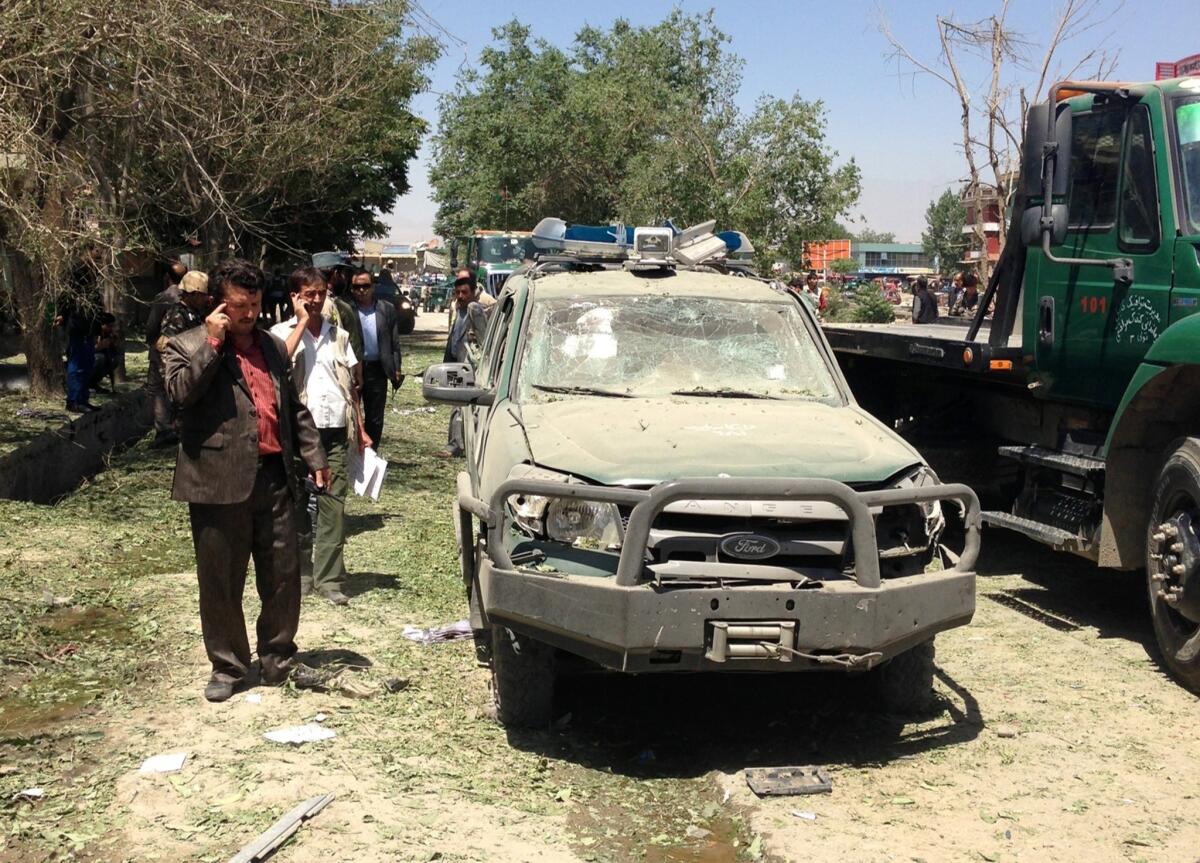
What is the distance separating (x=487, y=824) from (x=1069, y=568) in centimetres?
578

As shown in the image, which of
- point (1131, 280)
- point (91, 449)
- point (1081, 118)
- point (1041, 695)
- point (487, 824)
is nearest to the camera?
point (487, 824)

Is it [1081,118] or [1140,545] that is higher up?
[1081,118]

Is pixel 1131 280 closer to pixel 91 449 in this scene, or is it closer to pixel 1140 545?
pixel 1140 545

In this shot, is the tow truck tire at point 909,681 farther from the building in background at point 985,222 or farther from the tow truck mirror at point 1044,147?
the building in background at point 985,222

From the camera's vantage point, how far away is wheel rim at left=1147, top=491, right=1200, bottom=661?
20.0 ft

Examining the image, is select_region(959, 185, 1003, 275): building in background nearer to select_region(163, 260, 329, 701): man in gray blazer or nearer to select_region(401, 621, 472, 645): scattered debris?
select_region(401, 621, 472, 645): scattered debris

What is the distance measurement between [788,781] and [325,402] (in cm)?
364

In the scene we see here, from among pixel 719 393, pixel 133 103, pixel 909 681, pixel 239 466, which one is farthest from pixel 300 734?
pixel 133 103

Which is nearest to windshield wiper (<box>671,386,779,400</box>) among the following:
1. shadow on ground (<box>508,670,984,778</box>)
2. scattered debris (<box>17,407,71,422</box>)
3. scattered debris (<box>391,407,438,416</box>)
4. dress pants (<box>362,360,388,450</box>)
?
shadow on ground (<box>508,670,984,778</box>)

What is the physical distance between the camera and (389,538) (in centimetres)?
938

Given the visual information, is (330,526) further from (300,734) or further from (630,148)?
(630,148)

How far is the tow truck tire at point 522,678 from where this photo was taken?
17.5 feet

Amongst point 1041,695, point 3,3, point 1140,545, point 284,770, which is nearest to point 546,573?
point 284,770

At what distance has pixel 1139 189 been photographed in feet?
22.5
